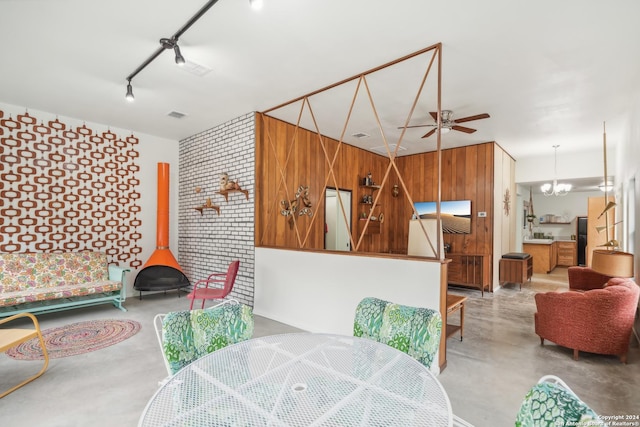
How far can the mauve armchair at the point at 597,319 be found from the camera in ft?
9.86

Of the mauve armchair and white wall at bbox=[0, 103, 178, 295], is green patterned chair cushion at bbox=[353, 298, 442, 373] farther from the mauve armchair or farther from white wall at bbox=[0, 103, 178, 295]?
white wall at bbox=[0, 103, 178, 295]

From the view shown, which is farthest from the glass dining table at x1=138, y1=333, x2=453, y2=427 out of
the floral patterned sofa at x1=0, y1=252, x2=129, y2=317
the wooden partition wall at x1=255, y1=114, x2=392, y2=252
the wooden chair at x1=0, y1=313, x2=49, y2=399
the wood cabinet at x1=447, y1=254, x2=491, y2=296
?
the wood cabinet at x1=447, y1=254, x2=491, y2=296

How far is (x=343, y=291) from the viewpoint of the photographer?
3.55m

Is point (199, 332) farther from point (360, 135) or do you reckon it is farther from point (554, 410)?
point (360, 135)

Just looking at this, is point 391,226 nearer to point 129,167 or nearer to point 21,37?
point 129,167

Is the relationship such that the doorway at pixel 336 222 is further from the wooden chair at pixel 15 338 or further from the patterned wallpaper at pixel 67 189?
the wooden chair at pixel 15 338

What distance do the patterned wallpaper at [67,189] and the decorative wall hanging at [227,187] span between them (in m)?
1.97

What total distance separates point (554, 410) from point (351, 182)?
5.83 metres

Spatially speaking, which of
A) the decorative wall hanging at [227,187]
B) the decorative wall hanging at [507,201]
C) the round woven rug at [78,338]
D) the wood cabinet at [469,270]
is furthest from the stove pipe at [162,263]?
the decorative wall hanging at [507,201]


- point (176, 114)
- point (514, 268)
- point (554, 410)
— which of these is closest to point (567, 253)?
point (514, 268)

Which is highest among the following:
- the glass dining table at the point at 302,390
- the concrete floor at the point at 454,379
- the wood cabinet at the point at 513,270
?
the glass dining table at the point at 302,390

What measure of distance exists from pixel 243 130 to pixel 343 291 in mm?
2892

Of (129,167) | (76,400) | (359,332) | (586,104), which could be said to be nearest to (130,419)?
(76,400)

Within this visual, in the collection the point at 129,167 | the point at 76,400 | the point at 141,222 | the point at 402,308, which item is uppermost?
the point at 129,167
